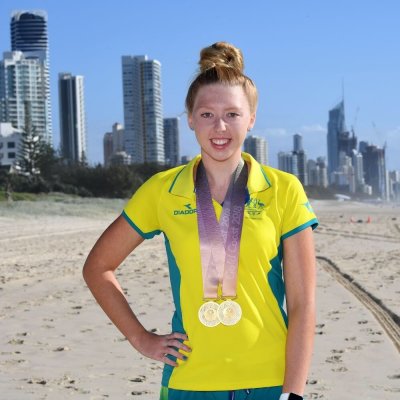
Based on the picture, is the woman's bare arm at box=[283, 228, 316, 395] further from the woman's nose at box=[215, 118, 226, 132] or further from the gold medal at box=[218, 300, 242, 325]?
the woman's nose at box=[215, 118, 226, 132]

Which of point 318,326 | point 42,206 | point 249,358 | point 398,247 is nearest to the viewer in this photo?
point 249,358

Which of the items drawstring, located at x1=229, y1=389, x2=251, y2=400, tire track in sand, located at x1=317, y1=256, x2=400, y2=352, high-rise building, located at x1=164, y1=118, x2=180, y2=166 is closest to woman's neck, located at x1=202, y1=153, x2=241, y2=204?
drawstring, located at x1=229, y1=389, x2=251, y2=400

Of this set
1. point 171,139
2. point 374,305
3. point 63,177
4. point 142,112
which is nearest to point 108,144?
point 171,139

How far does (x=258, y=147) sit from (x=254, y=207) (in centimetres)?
15153

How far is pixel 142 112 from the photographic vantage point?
13225 centimetres

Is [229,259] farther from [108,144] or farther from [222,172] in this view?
[108,144]

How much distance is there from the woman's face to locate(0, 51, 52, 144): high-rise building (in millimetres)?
150426

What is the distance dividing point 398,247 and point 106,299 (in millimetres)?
19301

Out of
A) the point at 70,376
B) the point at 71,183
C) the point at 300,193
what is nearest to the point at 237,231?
the point at 300,193

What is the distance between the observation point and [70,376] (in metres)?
6.40

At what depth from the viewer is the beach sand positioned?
611 cm

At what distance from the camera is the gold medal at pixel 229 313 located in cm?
223

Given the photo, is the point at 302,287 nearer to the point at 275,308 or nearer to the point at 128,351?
the point at 275,308

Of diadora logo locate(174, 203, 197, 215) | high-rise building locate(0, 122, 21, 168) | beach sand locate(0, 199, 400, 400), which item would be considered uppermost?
high-rise building locate(0, 122, 21, 168)
